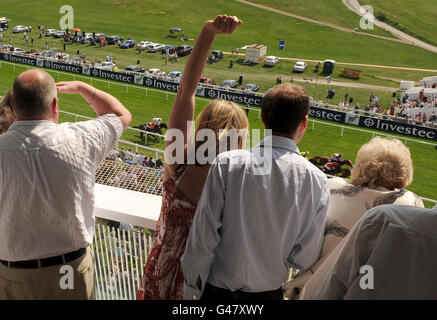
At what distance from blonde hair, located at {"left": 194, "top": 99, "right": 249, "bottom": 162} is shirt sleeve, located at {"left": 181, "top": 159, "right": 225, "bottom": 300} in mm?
173

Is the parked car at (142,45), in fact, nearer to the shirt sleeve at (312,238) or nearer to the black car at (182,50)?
the black car at (182,50)

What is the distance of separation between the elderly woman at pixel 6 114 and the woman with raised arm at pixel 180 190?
85 cm

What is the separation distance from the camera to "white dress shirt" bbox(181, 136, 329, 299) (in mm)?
1422

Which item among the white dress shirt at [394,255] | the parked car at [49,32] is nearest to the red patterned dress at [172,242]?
the white dress shirt at [394,255]

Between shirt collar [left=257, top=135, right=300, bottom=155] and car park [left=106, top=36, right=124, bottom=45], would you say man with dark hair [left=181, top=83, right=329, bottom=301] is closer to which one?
shirt collar [left=257, top=135, right=300, bottom=155]

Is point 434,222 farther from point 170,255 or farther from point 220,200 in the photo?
point 170,255

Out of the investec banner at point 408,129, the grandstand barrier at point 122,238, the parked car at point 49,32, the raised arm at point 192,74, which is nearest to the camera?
the raised arm at point 192,74

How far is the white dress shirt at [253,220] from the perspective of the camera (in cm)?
142

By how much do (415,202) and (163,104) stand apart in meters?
22.1

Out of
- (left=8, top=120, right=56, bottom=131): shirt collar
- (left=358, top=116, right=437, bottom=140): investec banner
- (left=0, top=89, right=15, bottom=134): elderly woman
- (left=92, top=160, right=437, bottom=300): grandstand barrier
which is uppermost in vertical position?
(left=8, top=120, right=56, bottom=131): shirt collar

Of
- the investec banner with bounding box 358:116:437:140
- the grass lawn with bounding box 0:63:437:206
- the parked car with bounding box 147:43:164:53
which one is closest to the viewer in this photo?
the grass lawn with bounding box 0:63:437:206

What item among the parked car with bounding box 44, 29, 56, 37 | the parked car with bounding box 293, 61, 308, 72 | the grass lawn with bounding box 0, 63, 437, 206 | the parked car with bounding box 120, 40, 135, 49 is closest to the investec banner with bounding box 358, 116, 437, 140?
the grass lawn with bounding box 0, 63, 437, 206
